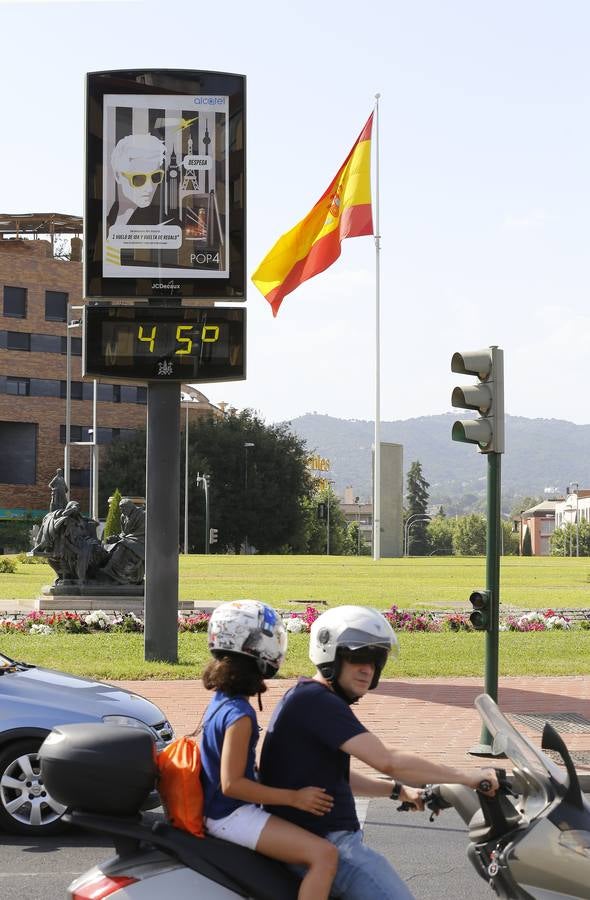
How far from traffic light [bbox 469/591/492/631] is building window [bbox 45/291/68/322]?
81708 millimetres

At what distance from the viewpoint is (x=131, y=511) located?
86.1 ft

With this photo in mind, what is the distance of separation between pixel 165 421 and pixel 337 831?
12.3 meters

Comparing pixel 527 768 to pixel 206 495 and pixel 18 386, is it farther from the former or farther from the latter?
pixel 18 386

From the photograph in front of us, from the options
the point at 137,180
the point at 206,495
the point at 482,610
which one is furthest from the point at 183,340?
the point at 206,495

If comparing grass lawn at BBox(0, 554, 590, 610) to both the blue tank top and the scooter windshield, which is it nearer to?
the blue tank top

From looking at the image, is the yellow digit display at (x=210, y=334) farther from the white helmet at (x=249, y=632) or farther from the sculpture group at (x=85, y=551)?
the sculpture group at (x=85, y=551)

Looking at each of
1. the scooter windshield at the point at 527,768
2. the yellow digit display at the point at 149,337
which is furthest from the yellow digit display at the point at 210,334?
the scooter windshield at the point at 527,768

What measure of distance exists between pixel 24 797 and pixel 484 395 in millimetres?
→ 4710

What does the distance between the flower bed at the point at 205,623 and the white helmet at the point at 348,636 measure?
54.0 feet

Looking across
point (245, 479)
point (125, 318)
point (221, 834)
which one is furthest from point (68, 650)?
point (245, 479)

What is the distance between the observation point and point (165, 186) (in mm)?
15289

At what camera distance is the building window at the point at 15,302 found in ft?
289

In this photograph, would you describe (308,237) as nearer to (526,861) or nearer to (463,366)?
(463,366)

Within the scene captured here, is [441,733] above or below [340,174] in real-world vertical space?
below
